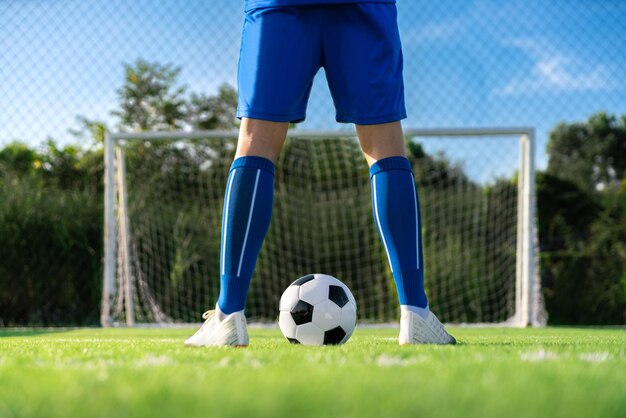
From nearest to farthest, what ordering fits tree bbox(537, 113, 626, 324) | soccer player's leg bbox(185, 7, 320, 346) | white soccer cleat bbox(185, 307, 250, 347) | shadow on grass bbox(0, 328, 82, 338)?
white soccer cleat bbox(185, 307, 250, 347)
soccer player's leg bbox(185, 7, 320, 346)
shadow on grass bbox(0, 328, 82, 338)
tree bbox(537, 113, 626, 324)

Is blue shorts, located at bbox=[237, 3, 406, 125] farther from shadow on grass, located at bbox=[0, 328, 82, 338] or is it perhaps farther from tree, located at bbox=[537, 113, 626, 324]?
tree, located at bbox=[537, 113, 626, 324]

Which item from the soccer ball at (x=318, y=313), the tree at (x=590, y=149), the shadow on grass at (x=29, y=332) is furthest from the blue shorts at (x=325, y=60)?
the tree at (x=590, y=149)

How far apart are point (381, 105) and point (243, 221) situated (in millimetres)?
511

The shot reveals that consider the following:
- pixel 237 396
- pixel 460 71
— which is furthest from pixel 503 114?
pixel 237 396

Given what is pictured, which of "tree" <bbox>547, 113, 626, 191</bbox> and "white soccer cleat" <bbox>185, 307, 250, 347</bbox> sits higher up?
"tree" <bbox>547, 113, 626, 191</bbox>

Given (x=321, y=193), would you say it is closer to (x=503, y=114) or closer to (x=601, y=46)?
(x=503, y=114)

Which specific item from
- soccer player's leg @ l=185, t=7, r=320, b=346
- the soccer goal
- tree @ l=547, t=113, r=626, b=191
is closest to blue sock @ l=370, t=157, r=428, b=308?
soccer player's leg @ l=185, t=7, r=320, b=346

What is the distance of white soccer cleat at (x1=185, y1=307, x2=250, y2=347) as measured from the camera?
1887mm

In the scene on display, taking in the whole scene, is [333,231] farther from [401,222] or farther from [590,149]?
[590,149]

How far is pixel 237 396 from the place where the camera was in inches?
36.0

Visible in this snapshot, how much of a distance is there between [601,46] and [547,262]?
3.49m

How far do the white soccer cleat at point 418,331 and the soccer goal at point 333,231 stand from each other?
11.4ft

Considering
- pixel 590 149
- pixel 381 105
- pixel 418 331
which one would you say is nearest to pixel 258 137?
pixel 381 105

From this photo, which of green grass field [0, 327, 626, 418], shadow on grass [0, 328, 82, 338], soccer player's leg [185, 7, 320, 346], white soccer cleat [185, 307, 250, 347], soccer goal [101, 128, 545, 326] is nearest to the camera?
green grass field [0, 327, 626, 418]
